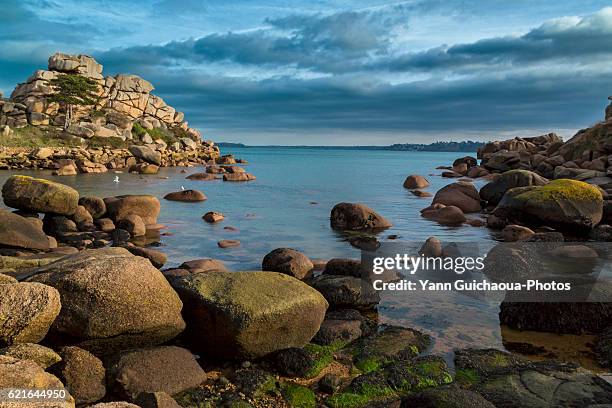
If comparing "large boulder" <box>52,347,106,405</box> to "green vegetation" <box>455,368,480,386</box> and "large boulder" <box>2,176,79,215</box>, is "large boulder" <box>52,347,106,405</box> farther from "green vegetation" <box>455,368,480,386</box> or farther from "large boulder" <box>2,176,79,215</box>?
"large boulder" <box>2,176,79,215</box>

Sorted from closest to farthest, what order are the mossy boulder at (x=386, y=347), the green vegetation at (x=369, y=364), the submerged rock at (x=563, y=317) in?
the green vegetation at (x=369, y=364), the mossy boulder at (x=386, y=347), the submerged rock at (x=563, y=317)

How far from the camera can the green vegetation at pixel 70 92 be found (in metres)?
74.4

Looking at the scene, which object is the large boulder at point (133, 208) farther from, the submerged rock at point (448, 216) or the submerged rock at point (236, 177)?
the submerged rock at point (236, 177)

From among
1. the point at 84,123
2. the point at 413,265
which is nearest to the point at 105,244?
the point at 413,265

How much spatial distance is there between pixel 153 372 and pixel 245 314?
1.56m

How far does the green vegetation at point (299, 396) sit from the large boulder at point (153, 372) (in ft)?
4.23

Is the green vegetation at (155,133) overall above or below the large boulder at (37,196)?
above

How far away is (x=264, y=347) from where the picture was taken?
7.89 m

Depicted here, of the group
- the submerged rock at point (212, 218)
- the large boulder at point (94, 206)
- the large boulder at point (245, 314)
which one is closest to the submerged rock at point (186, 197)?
the submerged rock at point (212, 218)

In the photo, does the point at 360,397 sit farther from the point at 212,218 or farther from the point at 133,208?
the point at 212,218

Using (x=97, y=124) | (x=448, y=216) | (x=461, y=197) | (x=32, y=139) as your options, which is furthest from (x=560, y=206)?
(x=97, y=124)

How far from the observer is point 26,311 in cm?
661

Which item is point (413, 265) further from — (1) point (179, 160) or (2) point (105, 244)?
(1) point (179, 160)

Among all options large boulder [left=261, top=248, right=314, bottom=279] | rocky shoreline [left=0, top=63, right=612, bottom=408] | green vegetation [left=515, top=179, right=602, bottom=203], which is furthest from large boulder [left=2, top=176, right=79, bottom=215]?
green vegetation [left=515, top=179, right=602, bottom=203]
